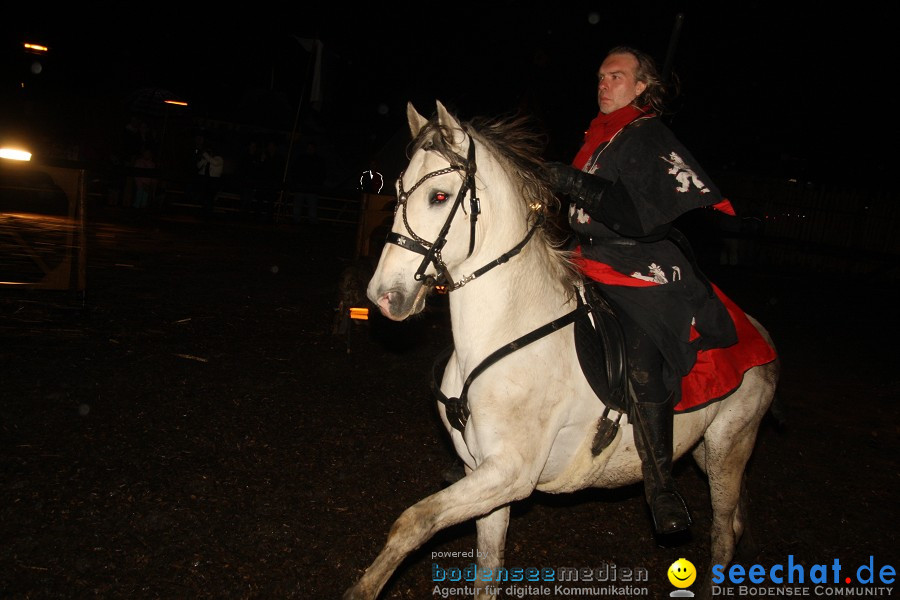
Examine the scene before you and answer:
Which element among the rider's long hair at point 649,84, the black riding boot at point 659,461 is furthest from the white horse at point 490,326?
the rider's long hair at point 649,84

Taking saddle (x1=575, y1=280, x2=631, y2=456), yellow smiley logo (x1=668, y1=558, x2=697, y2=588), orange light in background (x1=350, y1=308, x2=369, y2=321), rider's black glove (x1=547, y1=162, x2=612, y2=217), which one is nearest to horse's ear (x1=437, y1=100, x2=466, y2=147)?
rider's black glove (x1=547, y1=162, x2=612, y2=217)

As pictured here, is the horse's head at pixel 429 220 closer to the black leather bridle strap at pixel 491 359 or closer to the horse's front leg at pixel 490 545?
the black leather bridle strap at pixel 491 359

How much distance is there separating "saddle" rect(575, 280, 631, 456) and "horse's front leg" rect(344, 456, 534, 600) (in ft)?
2.38

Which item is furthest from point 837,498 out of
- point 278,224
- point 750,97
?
point 750,97

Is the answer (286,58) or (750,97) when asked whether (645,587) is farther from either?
(286,58)

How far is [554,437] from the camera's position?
3.39m

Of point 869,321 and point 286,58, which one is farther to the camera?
point 286,58

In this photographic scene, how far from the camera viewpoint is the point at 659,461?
3613mm

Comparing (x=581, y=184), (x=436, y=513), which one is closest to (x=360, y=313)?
(x=581, y=184)

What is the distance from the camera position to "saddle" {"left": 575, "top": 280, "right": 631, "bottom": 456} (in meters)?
3.48

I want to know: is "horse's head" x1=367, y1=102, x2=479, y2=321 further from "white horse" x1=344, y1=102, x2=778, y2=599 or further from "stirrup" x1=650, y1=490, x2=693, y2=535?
"stirrup" x1=650, y1=490, x2=693, y2=535

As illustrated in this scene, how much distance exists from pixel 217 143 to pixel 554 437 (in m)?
24.1

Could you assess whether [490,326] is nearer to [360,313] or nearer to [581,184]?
[581,184]

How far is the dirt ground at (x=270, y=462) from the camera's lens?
4082 mm
